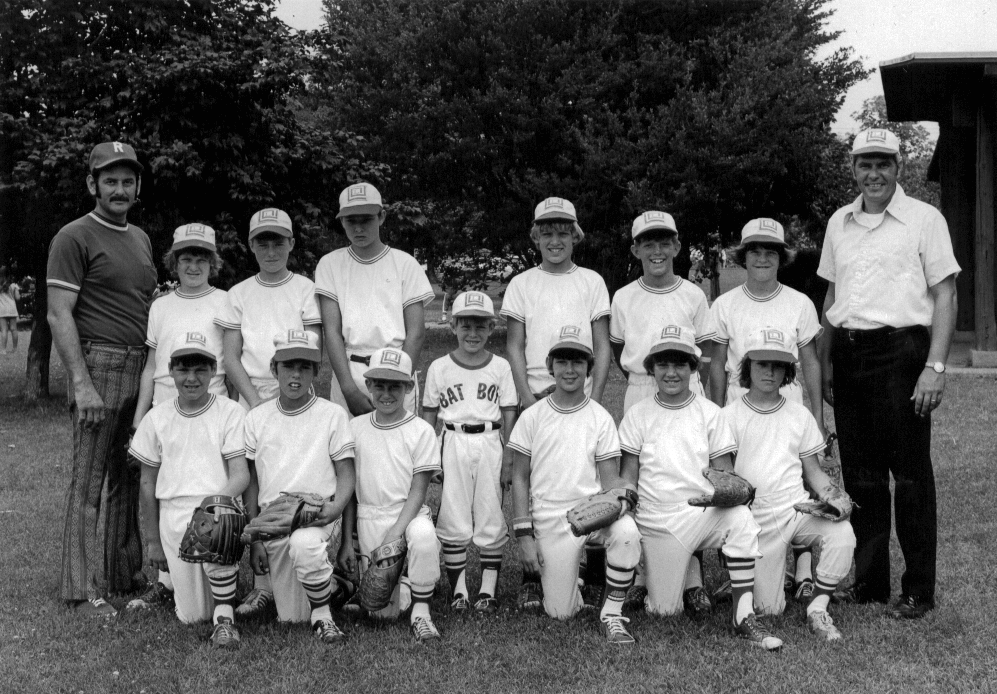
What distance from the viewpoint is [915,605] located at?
4723mm

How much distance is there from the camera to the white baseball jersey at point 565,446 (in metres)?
4.86

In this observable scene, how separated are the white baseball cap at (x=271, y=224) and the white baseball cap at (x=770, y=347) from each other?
2686 mm

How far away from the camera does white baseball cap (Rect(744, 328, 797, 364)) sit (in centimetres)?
477

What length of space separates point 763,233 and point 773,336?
0.67 meters

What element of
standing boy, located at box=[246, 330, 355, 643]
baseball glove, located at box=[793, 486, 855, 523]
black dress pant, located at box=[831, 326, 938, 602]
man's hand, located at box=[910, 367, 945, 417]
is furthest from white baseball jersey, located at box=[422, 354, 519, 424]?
man's hand, located at box=[910, 367, 945, 417]

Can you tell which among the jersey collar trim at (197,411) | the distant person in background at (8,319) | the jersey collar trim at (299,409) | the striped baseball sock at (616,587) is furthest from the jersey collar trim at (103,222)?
the distant person in background at (8,319)

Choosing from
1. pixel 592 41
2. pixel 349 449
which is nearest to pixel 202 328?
pixel 349 449

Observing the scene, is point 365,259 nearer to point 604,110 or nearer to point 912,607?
point 912,607

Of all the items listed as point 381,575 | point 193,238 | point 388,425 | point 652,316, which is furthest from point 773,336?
point 193,238

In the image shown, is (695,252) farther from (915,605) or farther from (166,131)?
(915,605)

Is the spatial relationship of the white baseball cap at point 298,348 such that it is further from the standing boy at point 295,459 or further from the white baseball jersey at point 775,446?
the white baseball jersey at point 775,446

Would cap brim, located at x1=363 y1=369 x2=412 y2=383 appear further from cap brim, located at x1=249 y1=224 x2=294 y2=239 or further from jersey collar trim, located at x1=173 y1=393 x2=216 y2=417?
cap brim, located at x1=249 y1=224 x2=294 y2=239

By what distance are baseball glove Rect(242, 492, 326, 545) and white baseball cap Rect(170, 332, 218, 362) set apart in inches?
34.6

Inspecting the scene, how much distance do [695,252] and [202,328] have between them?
22857mm
